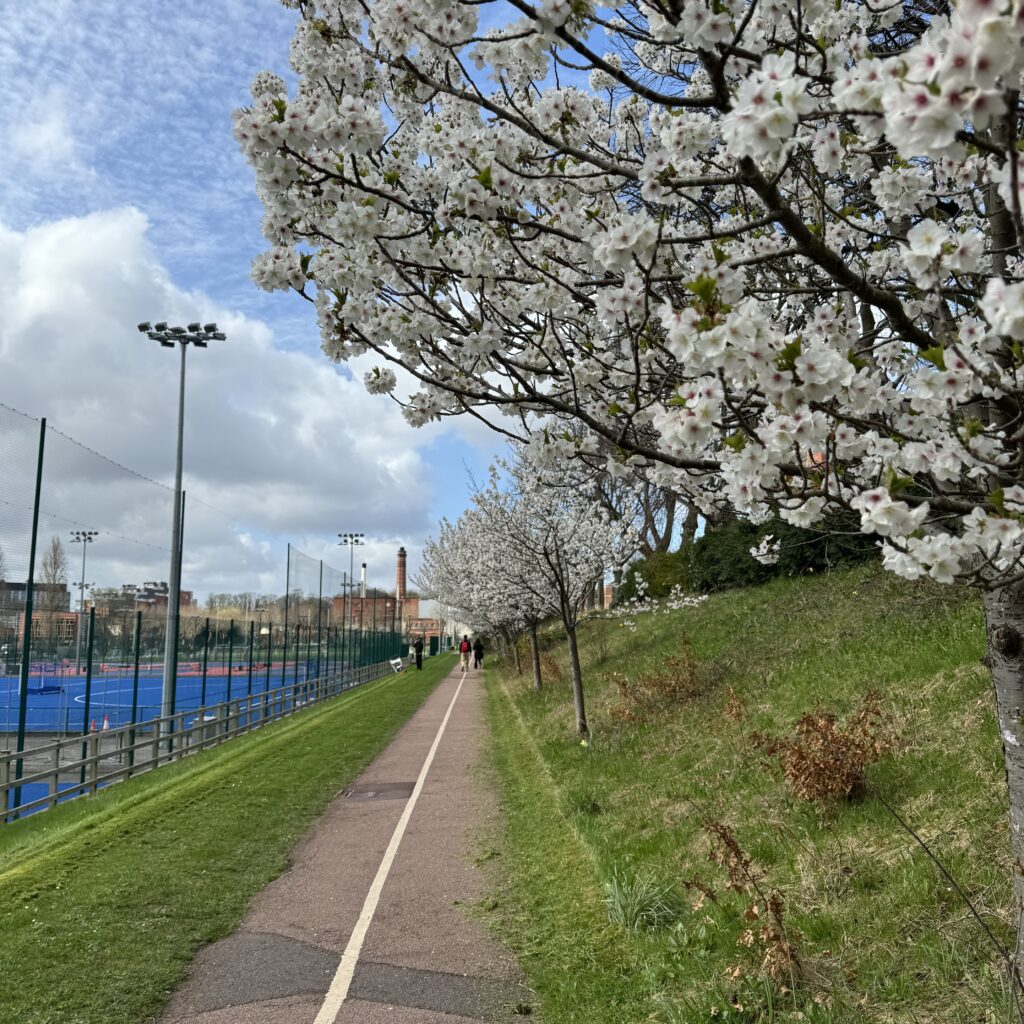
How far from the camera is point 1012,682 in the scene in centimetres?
369

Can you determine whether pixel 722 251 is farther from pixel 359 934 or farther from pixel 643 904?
pixel 359 934

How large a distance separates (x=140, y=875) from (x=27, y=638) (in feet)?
17.4

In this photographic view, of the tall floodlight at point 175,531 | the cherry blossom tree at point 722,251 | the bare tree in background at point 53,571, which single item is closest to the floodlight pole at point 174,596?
the tall floodlight at point 175,531

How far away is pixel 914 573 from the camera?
2836 millimetres

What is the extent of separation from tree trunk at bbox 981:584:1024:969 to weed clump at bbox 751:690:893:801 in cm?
246

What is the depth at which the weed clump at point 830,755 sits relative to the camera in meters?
6.51

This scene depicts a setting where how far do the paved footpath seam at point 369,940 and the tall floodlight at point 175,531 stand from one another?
7.51 metres

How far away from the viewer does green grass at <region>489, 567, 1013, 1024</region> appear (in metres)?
4.42

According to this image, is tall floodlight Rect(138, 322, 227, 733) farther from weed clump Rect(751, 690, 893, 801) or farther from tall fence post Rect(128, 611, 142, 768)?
weed clump Rect(751, 690, 893, 801)

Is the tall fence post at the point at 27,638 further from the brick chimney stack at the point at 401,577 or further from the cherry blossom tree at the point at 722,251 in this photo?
the brick chimney stack at the point at 401,577

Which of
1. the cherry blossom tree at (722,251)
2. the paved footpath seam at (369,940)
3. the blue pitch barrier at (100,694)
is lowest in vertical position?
the paved footpath seam at (369,940)

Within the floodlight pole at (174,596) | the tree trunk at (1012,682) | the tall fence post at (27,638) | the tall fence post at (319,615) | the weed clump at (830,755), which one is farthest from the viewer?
the tall fence post at (319,615)

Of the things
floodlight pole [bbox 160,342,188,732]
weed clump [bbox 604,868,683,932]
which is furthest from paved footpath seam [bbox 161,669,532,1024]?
floodlight pole [bbox 160,342,188,732]

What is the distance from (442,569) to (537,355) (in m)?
37.9
